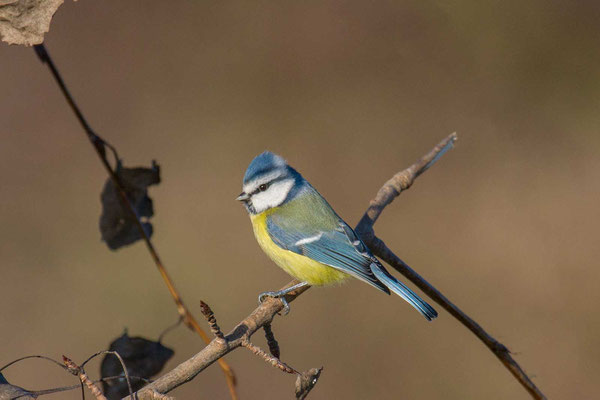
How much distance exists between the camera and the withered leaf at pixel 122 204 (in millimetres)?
1799

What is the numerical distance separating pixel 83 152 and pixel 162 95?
748 millimetres

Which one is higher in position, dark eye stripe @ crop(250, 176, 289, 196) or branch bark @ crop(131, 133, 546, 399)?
dark eye stripe @ crop(250, 176, 289, 196)

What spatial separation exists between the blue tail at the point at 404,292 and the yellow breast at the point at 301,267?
13 cm

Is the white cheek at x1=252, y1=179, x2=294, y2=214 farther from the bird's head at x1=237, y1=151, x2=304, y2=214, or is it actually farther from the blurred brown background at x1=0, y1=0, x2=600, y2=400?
the blurred brown background at x1=0, y1=0, x2=600, y2=400

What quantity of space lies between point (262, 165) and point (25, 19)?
1.11 metres

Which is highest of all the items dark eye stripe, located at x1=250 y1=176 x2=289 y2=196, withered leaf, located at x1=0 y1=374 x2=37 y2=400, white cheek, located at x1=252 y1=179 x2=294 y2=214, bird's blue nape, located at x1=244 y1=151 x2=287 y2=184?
bird's blue nape, located at x1=244 y1=151 x2=287 y2=184

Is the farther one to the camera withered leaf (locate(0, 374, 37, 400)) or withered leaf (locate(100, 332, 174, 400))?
withered leaf (locate(100, 332, 174, 400))

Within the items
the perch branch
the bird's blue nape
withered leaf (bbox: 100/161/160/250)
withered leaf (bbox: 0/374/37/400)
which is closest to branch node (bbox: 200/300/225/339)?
withered leaf (bbox: 0/374/37/400)

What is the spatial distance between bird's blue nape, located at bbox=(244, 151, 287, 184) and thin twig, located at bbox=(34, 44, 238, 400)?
1.99 ft

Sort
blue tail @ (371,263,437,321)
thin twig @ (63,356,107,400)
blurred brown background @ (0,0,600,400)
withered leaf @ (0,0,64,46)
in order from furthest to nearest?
blurred brown background @ (0,0,600,400), blue tail @ (371,263,437,321), withered leaf @ (0,0,64,46), thin twig @ (63,356,107,400)

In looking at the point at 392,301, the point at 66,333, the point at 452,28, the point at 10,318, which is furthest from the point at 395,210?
the point at 10,318

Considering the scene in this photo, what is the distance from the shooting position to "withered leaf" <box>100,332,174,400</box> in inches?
60.5

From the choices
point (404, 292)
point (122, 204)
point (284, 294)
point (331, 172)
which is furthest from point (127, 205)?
point (331, 172)

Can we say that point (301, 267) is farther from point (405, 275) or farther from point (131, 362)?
point (131, 362)
